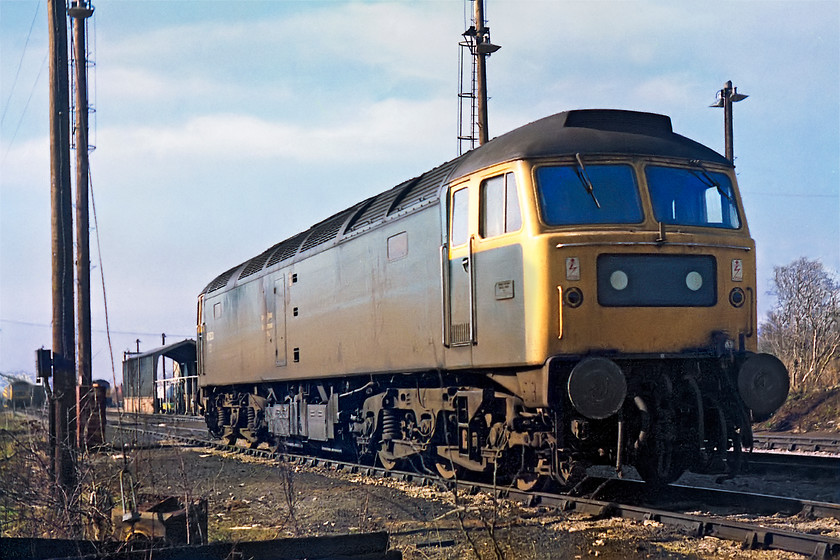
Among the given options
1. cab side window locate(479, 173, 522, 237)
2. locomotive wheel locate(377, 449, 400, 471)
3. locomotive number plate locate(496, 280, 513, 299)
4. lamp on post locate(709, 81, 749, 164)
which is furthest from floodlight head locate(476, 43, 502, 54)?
locomotive number plate locate(496, 280, 513, 299)

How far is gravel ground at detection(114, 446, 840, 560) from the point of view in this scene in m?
6.68

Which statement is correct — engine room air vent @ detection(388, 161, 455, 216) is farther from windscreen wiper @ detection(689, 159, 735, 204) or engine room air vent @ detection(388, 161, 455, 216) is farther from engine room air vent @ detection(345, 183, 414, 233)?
windscreen wiper @ detection(689, 159, 735, 204)

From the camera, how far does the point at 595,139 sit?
863 centimetres

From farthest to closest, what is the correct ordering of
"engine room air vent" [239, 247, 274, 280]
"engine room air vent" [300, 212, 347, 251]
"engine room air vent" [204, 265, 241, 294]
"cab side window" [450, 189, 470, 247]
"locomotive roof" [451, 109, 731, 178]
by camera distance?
"engine room air vent" [204, 265, 241, 294], "engine room air vent" [239, 247, 274, 280], "engine room air vent" [300, 212, 347, 251], "cab side window" [450, 189, 470, 247], "locomotive roof" [451, 109, 731, 178]

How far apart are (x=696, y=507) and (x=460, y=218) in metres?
3.57

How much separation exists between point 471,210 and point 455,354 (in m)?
1.46

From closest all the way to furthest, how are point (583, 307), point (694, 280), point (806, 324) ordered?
point (583, 307) < point (694, 280) < point (806, 324)

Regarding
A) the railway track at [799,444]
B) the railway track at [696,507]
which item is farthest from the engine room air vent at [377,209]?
the railway track at [799,444]

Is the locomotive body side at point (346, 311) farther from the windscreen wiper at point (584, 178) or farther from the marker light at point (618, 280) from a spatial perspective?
the marker light at point (618, 280)

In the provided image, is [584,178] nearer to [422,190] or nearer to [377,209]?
[422,190]

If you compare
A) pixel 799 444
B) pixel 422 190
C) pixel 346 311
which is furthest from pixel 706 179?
pixel 799 444

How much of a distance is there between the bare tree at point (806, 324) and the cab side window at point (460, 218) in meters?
16.1

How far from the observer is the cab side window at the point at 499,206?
8.59 m

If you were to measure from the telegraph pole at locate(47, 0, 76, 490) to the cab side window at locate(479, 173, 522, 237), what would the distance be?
5207 millimetres
